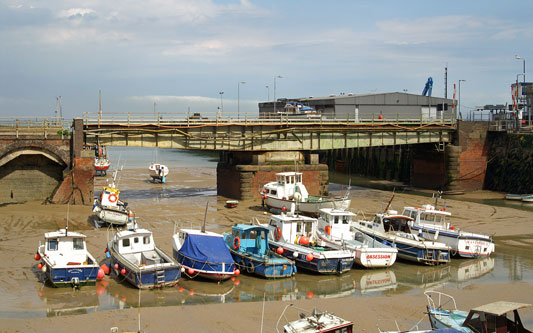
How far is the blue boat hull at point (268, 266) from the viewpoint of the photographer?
25.9m

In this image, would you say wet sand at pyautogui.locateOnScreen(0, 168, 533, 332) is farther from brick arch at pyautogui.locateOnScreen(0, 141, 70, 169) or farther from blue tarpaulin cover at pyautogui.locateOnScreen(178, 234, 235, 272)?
brick arch at pyautogui.locateOnScreen(0, 141, 70, 169)

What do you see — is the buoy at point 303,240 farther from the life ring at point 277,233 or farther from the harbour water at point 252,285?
the harbour water at point 252,285

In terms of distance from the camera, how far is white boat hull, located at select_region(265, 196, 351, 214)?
127 feet

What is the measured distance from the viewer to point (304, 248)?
2795 cm

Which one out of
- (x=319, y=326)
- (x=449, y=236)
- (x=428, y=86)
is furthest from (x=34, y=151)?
(x=428, y=86)

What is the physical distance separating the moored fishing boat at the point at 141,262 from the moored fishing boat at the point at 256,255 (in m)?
3.40

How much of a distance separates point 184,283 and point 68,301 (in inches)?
188

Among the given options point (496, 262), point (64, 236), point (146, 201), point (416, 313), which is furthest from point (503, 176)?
point (64, 236)

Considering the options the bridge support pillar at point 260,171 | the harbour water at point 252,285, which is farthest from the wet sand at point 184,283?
the bridge support pillar at point 260,171

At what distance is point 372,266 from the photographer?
2794cm

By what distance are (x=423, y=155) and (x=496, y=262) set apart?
3022cm

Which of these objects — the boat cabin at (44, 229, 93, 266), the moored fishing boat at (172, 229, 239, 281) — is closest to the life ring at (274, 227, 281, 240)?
the moored fishing boat at (172, 229, 239, 281)

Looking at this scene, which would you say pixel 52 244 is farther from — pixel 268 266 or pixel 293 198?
pixel 293 198

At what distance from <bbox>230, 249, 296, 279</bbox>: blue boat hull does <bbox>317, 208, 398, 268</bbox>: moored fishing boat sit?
347 centimetres
